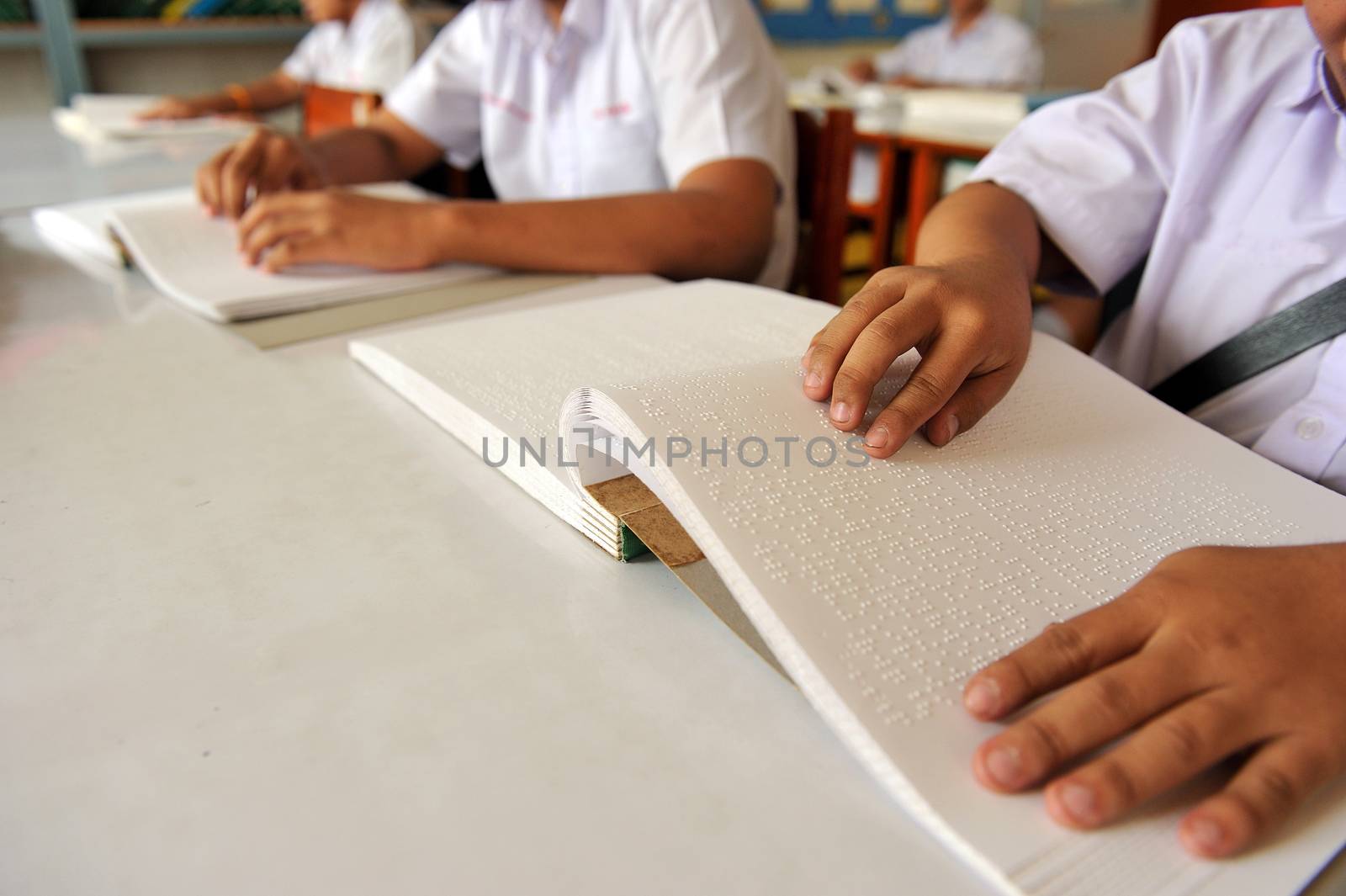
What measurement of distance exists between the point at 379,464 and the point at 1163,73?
2.34 ft

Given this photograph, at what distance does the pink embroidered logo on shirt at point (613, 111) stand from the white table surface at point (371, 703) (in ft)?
2.83

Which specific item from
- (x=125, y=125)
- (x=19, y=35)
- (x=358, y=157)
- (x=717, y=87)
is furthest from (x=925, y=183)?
(x=19, y=35)

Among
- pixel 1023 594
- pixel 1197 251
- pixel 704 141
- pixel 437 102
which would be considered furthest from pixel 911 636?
pixel 437 102

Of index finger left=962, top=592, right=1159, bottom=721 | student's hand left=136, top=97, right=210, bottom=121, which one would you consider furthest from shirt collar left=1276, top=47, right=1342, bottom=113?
student's hand left=136, top=97, right=210, bottom=121

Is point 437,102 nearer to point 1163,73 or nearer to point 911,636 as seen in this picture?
point 1163,73

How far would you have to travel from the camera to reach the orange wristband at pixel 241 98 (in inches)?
107

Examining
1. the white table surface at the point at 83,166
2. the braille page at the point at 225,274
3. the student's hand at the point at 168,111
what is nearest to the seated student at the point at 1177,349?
the braille page at the point at 225,274

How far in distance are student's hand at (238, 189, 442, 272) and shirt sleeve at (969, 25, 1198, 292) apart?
0.56 m

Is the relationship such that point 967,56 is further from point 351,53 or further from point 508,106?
point 508,106

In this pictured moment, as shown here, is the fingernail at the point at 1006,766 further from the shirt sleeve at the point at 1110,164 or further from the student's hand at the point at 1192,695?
the shirt sleeve at the point at 1110,164

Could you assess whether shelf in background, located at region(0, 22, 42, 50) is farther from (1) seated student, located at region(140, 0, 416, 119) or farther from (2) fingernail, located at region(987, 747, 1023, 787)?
(2) fingernail, located at region(987, 747, 1023, 787)

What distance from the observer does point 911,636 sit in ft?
1.20

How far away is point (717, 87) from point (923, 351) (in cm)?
74

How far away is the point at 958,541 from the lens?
0.42 m
